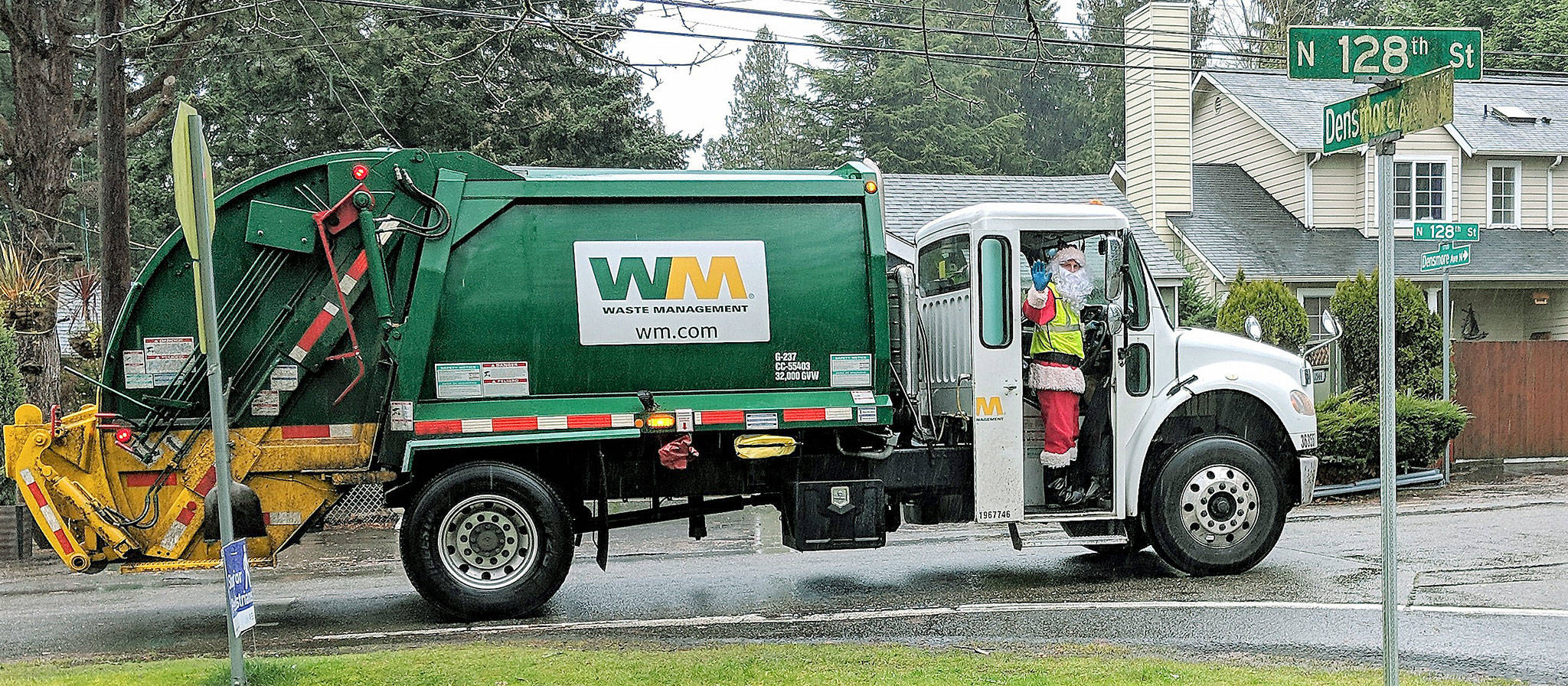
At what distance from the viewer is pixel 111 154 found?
1240cm

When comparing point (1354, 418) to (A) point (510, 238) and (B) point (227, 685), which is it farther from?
(B) point (227, 685)

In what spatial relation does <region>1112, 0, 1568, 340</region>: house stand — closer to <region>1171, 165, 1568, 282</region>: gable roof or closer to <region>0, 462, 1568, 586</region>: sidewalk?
<region>1171, 165, 1568, 282</region>: gable roof

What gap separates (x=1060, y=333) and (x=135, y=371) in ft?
19.3

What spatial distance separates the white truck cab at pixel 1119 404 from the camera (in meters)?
8.93

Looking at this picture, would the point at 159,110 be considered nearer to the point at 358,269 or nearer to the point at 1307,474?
the point at 358,269

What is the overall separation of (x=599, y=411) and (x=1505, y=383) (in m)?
14.1

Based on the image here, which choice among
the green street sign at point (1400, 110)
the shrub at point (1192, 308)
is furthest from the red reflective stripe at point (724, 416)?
the shrub at point (1192, 308)

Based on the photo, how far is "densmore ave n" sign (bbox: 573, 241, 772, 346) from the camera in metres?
8.41

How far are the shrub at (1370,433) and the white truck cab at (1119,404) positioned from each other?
19.0 feet

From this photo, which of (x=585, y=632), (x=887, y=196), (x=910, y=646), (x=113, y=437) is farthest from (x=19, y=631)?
(x=887, y=196)

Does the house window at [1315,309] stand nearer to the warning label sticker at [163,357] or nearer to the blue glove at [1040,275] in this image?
the blue glove at [1040,275]

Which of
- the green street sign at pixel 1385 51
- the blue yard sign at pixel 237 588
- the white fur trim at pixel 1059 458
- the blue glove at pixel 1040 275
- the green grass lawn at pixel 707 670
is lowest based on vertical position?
the green grass lawn at pixel 707 670

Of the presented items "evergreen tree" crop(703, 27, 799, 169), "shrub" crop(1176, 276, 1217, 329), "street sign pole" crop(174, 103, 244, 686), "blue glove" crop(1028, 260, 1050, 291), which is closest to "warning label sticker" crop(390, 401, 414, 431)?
"street sign pole" crop(174, 103, 244, 686)

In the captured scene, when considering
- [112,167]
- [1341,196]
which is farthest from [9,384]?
[1341,196]
